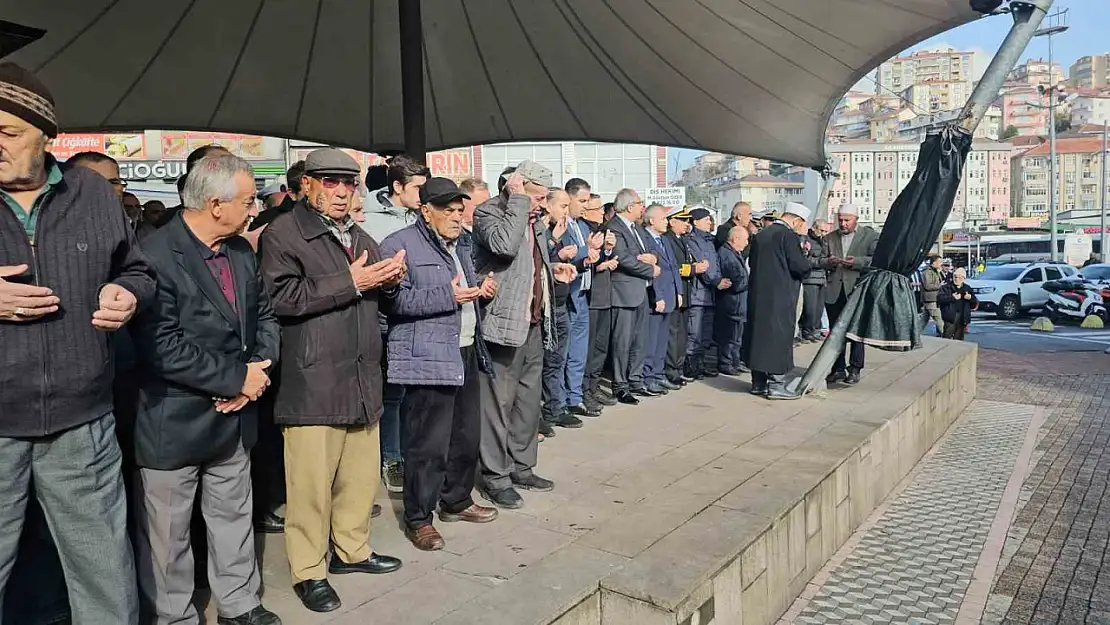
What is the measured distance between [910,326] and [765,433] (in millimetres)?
1733

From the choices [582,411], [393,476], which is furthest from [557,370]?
[393,476]

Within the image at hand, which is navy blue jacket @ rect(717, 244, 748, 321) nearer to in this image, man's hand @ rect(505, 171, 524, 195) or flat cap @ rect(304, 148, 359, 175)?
man's hand @ rect(505, 171, 524, 195)

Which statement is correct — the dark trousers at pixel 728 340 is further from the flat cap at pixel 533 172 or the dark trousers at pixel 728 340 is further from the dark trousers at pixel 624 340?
the flat cap at pixel 533 172

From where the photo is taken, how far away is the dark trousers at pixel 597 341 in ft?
21.9

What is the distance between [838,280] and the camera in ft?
29.0

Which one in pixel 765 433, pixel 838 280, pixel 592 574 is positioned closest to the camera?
pixel 592 574

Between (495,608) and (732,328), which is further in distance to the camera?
(732,328)

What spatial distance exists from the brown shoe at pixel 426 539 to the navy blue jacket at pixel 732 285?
5.41 metres

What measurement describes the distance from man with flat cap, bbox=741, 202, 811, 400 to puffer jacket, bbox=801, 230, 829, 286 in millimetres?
1564

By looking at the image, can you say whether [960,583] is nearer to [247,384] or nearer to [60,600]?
[247,384]

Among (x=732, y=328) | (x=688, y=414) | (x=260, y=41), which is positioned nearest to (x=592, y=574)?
(x=688, y=414)

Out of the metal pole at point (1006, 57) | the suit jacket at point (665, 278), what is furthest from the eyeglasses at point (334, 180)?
the metal pole at point (1006, 57)

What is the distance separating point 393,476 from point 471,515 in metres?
0.85

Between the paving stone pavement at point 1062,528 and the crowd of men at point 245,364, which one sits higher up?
the crowd of men at point 245,364
